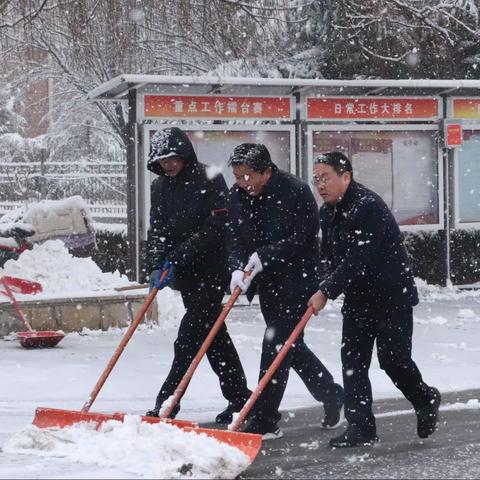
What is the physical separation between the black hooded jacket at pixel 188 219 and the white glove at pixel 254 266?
18.3 inches

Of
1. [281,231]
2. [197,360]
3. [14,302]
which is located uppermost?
[281,231]

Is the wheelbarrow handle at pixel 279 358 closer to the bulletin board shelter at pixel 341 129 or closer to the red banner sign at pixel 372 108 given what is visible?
the bulletin board shelter at pixel 341 129

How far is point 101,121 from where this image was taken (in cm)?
3005

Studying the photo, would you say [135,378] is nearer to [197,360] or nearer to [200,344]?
[200,344]

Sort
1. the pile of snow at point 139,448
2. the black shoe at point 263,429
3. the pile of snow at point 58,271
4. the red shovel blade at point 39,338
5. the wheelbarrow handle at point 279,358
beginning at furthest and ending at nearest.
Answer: the pile of snow at point 58,271 → the red shovel blade at point 39,338 → the black shoe at point 263,429 → the wheelbarrow handle at point 279,358 → the pile of snow at point 139,448

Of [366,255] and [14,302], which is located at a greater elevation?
[366,255]

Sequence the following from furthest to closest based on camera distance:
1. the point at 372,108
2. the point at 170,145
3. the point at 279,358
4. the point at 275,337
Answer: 1. the point at 372,108
2. the point at 170,145
3. the point at 275,337
4. the point at 279,358

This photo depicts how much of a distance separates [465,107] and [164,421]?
1036 cm

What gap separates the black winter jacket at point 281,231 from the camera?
21.5 feet

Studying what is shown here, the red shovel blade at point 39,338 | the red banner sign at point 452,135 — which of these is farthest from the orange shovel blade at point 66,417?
the red banner sign at point 452,135

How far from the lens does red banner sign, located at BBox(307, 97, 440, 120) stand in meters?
14.6

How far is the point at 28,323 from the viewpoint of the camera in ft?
34.7

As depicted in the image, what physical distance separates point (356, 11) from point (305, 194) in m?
9.65

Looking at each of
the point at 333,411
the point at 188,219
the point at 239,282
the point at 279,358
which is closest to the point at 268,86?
the point at 188,219
